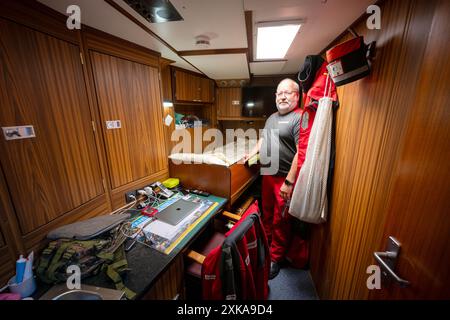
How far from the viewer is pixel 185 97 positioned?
88.6 inches

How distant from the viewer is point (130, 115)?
1.42 m

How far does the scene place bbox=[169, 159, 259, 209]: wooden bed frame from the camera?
5.33 ft

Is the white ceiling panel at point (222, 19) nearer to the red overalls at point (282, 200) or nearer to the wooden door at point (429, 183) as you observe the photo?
the red overalls at point (282, 200)

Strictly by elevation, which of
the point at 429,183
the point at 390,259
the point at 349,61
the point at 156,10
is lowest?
the point at 390,259

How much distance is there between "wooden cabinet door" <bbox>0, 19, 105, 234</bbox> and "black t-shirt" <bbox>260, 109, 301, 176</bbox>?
160 centimetres

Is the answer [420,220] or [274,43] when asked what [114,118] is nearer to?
[274,43]

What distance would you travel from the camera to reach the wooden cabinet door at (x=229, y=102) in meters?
3.02

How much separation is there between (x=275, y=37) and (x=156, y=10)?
0.87 metres

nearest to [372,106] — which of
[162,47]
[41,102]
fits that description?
[162,47]

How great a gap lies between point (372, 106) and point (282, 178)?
104 centimetres

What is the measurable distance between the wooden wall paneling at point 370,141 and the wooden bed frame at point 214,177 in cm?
85

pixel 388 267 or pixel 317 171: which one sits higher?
pixel 317 171

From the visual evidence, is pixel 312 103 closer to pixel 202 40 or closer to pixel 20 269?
pixel 202 40

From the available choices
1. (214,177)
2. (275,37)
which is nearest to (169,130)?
(214,177)
